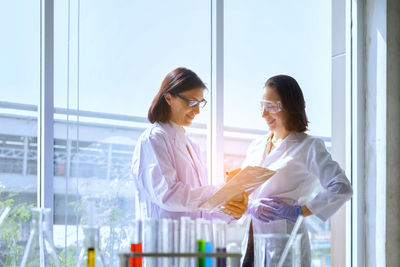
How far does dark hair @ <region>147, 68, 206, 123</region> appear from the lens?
2.65 meters

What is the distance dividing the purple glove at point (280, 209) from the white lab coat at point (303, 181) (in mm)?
55

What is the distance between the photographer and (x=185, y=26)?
10.2 feet

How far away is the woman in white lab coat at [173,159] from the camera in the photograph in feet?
7.98

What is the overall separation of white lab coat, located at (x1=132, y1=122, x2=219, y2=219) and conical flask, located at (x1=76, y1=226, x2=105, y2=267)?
2.61 feet

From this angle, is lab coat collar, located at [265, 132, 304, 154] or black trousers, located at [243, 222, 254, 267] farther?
lab coat collar, located at [265, 132, 304, 154]

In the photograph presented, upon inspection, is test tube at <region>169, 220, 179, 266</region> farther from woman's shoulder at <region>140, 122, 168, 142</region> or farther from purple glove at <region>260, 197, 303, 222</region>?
purple glove at <region>260, 197, 303, 222</region>

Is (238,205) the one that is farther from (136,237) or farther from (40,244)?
(40,244)

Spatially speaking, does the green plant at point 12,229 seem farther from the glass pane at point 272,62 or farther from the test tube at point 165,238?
the glass pane at point 272,62

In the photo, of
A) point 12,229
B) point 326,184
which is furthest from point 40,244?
point 326,184

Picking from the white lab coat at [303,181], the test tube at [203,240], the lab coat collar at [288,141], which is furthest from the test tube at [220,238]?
the lab coat collar at [288,141]

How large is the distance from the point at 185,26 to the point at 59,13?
791mm

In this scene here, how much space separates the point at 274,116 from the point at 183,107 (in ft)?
1.76

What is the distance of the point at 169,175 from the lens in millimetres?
2449

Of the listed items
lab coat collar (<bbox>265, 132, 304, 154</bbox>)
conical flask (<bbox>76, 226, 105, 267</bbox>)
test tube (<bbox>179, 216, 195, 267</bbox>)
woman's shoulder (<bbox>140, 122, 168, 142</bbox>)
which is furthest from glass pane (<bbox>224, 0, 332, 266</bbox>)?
conical flask (<bbox>76, 226, 105, 267</bbox>)
